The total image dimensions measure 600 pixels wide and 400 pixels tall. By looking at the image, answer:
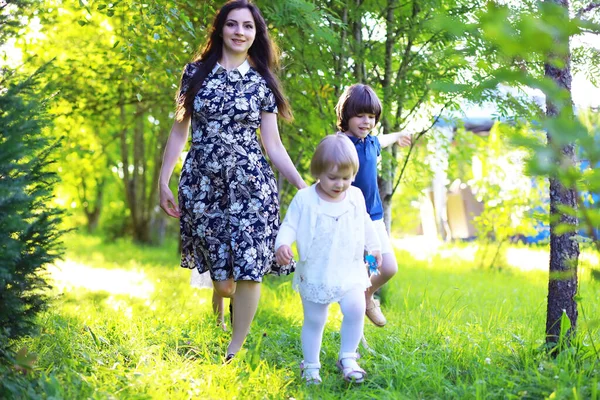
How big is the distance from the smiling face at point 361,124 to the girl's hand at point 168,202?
3.78 ft

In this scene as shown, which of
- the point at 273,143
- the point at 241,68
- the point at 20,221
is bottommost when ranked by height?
the point at 20,221

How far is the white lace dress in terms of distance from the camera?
3.92 metres

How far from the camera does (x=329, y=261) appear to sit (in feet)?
12.9

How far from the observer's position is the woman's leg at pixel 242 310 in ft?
14.1

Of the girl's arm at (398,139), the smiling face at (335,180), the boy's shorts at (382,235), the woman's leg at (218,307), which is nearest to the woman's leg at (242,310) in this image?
the smiling face at (335,180)

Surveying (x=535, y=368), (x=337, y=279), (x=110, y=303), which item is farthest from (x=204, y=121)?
(x=110, y=303)

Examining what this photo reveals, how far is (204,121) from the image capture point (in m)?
4.48

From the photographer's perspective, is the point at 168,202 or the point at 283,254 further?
the point at 168,202

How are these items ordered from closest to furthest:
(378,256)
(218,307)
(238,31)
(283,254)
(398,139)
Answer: (283,254)
(378,256)
(238,31)
(398,139)
(218,307)

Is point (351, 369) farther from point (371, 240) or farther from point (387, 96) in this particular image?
point (387, 96)

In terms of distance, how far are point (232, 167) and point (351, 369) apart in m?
1.31

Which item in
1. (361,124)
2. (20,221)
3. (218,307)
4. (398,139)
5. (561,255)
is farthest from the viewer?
(218,307)

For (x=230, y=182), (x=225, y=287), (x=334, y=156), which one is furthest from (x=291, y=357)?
(x=334, y=156)

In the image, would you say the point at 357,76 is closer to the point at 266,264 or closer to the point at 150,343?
the point at 266,264
